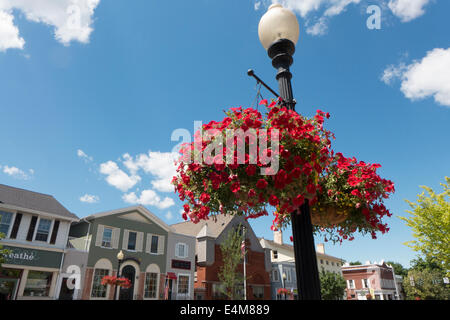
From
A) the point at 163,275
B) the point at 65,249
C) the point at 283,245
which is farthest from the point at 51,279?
the point at 283,245

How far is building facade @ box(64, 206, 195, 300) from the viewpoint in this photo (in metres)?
24.6

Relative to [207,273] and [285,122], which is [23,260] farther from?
[285,122]

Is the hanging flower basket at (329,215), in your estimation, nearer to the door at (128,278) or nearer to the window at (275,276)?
the door at (128,278)

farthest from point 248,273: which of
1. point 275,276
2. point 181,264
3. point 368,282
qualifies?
point 368,282

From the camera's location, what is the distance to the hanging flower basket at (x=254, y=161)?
2.76 metres

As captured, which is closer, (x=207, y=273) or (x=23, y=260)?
(x=23, y=260)

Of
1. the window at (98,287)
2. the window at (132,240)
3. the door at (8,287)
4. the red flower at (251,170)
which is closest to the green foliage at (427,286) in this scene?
the window at (132,240)

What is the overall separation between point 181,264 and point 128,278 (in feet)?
20.0

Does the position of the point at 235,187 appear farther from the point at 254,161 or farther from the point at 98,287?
the point at 98,287

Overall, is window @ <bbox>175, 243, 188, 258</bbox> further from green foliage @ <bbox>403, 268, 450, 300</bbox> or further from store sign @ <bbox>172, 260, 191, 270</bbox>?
green foliage @ <bbox>403, 268, 450, 300</bbox>

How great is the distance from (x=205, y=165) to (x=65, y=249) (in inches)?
994

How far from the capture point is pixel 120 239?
27.4 meters

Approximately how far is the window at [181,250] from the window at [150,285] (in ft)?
12.0
